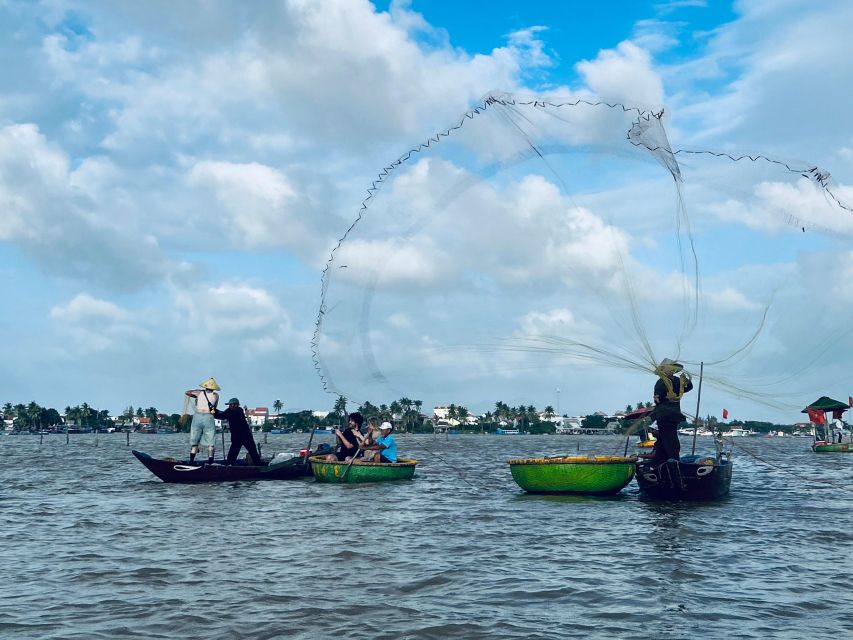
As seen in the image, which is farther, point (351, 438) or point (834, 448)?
point (834, 448)

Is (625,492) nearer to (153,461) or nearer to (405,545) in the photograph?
(405,545)

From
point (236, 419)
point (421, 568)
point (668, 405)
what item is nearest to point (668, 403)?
point (668, 405)

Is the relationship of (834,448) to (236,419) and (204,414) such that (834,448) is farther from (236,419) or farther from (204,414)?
(204,414)

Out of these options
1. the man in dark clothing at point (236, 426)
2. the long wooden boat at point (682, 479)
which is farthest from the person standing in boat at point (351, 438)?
the long wooden boat at point (682, 479)

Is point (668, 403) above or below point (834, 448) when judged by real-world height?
above

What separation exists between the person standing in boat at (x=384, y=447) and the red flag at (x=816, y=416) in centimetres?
5745

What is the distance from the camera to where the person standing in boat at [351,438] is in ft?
98.7

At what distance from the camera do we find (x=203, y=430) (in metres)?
29.9

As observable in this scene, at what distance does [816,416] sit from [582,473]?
59.0 meters

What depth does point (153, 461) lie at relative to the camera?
30031 mm

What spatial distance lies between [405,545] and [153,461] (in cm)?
1597

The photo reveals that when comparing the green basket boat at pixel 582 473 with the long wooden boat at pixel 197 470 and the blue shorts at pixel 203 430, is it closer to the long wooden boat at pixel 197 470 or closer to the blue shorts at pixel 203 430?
the long wooden boat at pixel 197 470

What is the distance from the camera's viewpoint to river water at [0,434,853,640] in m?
11.0

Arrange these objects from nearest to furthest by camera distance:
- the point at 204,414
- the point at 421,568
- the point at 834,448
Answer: the point at 421,568, the point at 204,414, the point at 834,448
